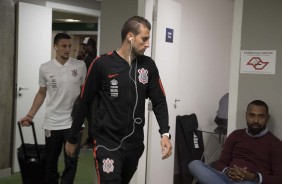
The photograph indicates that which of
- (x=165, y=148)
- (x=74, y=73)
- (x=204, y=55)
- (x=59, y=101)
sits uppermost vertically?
(x=204, y=55)

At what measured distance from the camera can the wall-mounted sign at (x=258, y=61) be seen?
2.68 metres

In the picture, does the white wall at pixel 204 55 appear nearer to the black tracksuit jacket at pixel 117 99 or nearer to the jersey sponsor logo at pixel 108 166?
the black tracksuit jacket at pixel 117 99

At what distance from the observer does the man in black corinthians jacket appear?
82.3 inches

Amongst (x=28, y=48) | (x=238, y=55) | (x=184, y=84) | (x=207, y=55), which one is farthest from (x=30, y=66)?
(x=238, y=55)

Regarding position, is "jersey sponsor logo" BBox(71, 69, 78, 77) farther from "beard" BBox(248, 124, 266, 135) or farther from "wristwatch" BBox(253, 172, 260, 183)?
"wristwatch" BBox(253, 172, 260, 183)

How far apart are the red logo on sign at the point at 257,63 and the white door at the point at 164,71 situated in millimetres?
969

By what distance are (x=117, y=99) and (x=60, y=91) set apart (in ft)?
3.62

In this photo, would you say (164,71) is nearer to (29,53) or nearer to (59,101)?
(59,101)

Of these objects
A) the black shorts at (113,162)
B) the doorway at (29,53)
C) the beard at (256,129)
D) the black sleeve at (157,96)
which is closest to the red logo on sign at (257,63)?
the beard at (256,129)

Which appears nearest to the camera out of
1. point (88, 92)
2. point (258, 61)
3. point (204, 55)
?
point (88, 92)

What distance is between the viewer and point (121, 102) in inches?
82.5

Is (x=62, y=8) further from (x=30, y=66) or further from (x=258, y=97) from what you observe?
(x=258, y=97)

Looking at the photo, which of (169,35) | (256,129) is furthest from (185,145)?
(256,129)

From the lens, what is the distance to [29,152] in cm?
333
